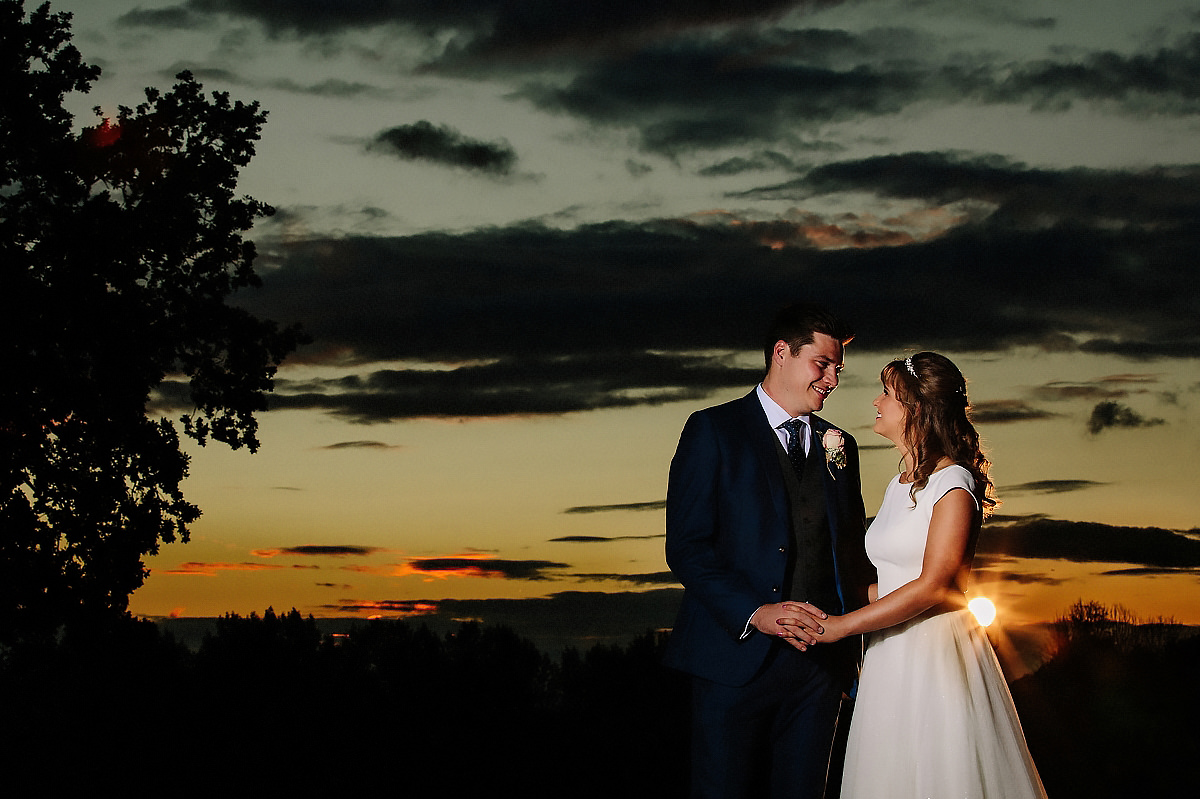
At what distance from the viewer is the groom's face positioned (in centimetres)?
643

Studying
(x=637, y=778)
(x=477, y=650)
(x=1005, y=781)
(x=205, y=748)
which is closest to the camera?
(x=1005, y=781)

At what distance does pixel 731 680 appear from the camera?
616 centimetres

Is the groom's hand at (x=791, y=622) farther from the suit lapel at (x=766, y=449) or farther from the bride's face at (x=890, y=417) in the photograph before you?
the bride's face at (x=890, y=417)

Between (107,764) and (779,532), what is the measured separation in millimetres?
17865

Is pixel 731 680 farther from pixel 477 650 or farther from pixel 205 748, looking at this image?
pixel 477 650

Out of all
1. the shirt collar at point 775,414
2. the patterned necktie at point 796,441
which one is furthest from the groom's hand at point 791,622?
the shirt collar at point 775,414

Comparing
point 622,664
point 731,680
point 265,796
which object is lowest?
point 265,796

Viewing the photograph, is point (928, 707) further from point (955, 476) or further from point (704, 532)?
point (704, 532)

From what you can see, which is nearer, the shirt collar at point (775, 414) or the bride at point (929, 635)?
the bride at point (929, 635)

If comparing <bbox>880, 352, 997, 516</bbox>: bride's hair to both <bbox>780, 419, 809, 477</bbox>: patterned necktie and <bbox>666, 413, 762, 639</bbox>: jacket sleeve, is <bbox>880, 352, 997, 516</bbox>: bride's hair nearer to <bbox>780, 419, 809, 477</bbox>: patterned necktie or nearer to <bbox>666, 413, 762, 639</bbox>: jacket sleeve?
<bbox>780, 419, 809, 477</bbox>: patterned necktie

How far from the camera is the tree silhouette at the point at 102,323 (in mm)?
19875

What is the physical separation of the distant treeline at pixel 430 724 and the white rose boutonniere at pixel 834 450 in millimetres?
8649

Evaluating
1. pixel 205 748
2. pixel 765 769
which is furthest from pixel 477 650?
pixel 765 769

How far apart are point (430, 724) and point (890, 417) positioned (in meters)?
16.2
